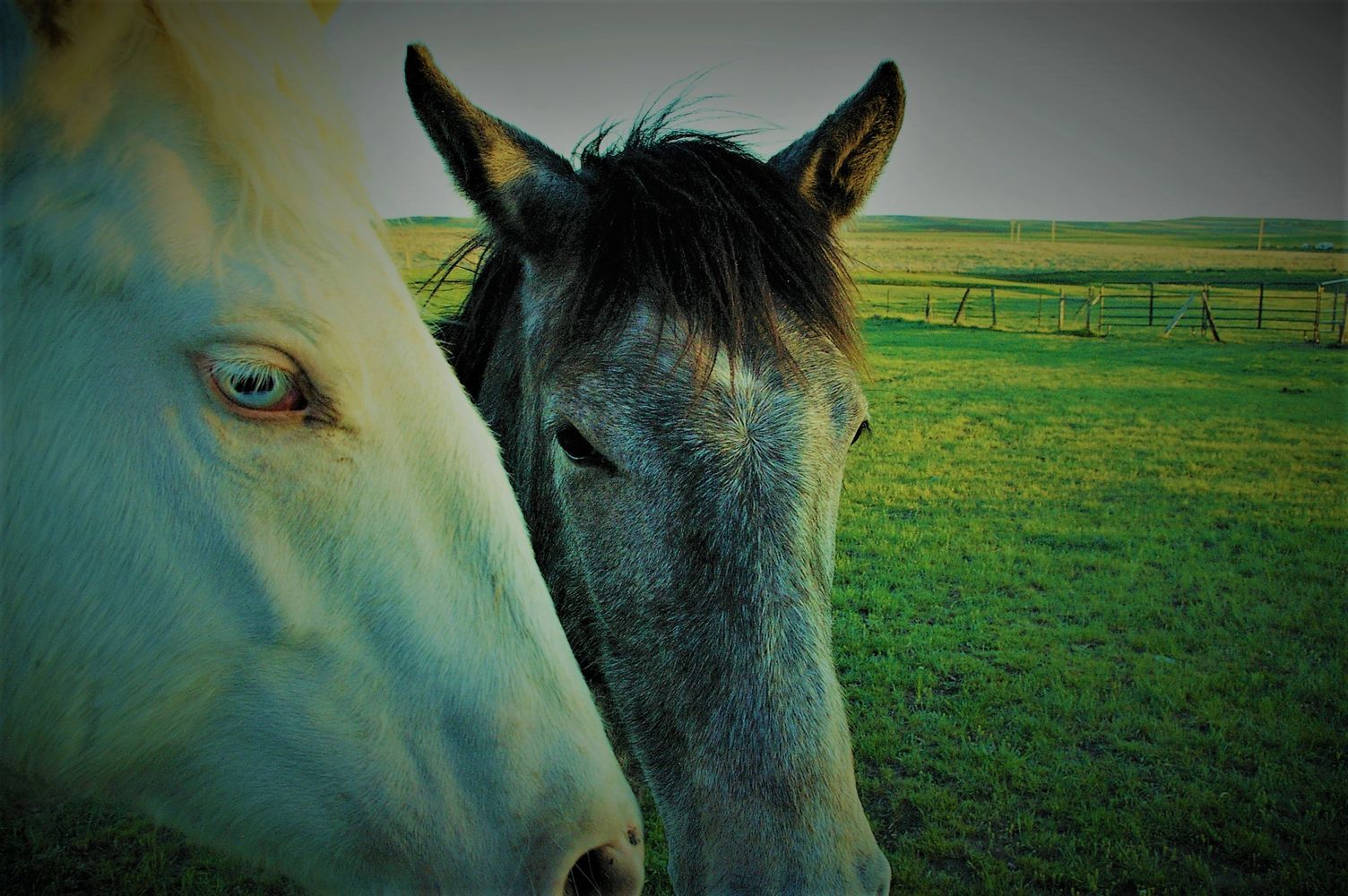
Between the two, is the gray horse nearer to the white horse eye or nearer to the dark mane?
the dark mane

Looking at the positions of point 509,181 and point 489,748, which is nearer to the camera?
point 489,748

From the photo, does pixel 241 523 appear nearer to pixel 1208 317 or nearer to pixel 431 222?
pixel 431 222

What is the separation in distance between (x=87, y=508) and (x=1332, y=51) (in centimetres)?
527

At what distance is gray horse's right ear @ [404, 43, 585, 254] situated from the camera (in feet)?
5.80

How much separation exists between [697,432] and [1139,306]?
14.6 meters

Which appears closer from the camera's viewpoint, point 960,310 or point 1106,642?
point 1106,642

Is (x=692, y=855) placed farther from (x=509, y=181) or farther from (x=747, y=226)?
(x=509, y=181)

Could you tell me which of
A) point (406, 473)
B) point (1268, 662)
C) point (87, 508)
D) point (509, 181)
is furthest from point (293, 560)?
point (1268, 662)

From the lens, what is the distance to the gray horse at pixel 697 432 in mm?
1472

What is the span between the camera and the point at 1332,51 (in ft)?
11.6

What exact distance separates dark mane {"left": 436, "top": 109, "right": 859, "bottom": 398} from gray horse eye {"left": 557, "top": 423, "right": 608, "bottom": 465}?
0.77 ft

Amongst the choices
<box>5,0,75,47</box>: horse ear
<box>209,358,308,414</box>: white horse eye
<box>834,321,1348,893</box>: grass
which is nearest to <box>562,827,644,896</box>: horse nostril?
<box>209,358,308,414</box>: white horse eye

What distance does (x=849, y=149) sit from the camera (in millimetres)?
2107

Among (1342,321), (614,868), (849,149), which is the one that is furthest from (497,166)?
(1342,321)
